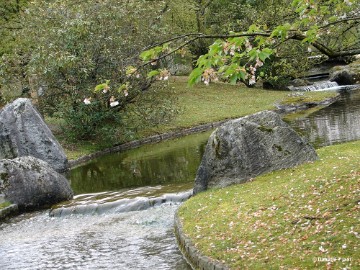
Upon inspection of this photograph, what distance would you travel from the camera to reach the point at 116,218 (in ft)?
48.9

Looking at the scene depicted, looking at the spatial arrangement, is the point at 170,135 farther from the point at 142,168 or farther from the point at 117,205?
the point at 117,205

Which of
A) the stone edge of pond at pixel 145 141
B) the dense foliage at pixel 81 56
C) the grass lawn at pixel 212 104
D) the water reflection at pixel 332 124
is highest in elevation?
the dense foliage at pixel 81 56

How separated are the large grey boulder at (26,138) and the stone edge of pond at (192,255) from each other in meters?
13.0

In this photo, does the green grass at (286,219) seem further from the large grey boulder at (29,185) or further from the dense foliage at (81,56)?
the dense foliage at (81,56)

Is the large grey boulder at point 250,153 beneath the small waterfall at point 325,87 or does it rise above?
above

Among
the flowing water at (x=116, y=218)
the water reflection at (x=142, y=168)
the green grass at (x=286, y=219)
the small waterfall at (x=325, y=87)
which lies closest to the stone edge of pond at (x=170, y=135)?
the water reflection at (x=142, y=168)

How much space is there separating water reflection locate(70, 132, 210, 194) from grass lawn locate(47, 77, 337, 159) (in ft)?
8.44

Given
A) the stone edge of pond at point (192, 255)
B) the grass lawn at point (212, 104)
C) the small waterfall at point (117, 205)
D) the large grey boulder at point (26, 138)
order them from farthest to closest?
the grass lawn at point (212, 104) < the large grey boulder at point (26, 138) < the small waterfall at point (117, 205) < the stone edge of pond at point (192, 255)

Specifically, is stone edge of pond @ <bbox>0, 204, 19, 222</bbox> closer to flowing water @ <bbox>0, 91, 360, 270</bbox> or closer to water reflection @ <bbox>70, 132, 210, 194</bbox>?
flowing water @ <bbox>0, 91, 360, 270</bbox>

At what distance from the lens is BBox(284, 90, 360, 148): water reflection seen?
22.9 m

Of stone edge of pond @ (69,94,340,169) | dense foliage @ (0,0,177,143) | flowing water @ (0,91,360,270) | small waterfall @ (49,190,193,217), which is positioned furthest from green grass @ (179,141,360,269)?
dense foliage @ (0,0,177,143)

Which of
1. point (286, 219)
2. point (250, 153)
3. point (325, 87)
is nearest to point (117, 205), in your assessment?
point (250, 153)

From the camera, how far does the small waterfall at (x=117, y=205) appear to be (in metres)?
15.6

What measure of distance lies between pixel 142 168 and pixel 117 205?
663cm
